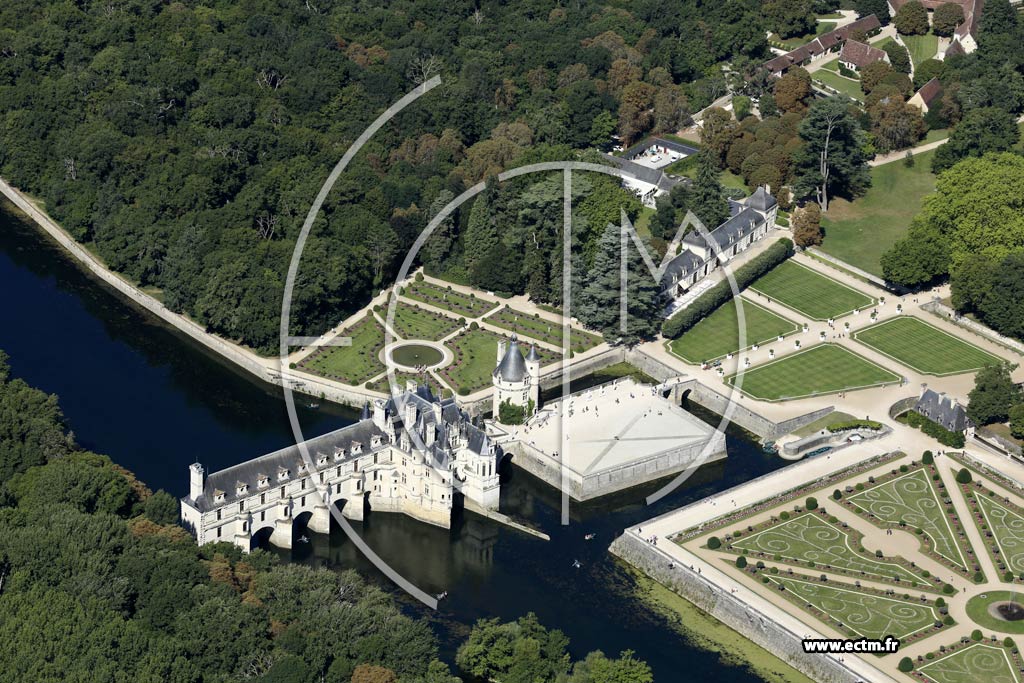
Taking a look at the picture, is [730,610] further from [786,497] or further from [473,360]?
[473,360]

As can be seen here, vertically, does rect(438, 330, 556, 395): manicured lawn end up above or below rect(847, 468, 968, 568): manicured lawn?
above

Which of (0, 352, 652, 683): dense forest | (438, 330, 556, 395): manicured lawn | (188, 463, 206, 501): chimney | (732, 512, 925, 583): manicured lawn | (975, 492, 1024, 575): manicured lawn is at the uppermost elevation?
(188, 463, 206, 501): chimney

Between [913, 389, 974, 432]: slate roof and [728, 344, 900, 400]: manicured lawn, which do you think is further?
[728, 344, 900, 400]: manicured lawn

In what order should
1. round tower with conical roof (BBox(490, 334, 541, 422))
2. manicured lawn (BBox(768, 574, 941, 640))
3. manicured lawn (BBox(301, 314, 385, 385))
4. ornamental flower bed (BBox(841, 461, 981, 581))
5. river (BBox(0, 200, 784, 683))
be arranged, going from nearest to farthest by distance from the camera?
manicured lawn (BBox(768, 574, 941, 640)), river (BBox(0, 200, 784, 683)), ornamental flower bed (BBox(841, 461, 981, 581)), round tower with conical roof (BBox(490, 334, 541, 422)), manicured lawn (BBox(301, 314, 385, 385))

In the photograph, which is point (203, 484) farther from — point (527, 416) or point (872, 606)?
point (872, 606)

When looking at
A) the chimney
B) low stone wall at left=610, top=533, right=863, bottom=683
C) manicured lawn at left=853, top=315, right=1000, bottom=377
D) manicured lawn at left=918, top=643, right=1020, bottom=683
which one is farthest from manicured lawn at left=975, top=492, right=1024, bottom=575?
the chimney

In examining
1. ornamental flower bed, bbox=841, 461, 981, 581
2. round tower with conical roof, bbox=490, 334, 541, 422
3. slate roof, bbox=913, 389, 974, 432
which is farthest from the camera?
slate roof, bbox=913, 389, 974, 432

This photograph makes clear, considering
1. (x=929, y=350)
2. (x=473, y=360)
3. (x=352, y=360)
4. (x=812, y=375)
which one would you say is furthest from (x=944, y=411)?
(x=352, y=360)

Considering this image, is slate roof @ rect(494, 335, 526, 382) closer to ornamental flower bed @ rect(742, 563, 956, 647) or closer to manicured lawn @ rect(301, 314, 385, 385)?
manicured lawn @ rect(301, 314, 385, 385)
